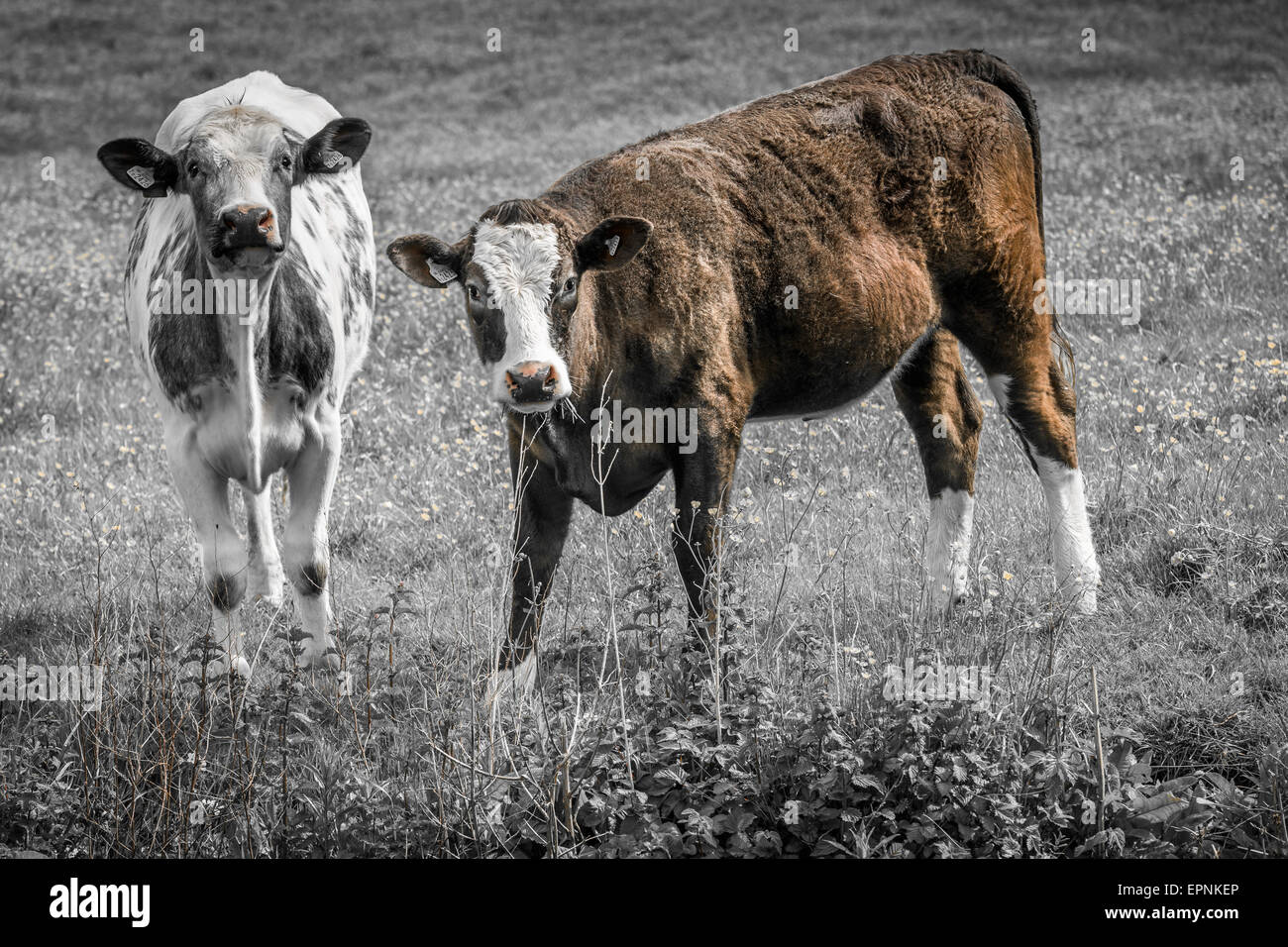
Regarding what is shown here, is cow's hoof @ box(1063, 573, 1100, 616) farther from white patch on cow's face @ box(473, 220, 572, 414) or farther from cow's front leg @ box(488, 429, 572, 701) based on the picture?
white patch on cow's face @ box(473, 220, 572, 414)

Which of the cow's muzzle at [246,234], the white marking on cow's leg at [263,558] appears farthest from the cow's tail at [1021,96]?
the white marking on cow's leg at [263,558]

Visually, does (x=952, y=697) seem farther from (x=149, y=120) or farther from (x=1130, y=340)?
(x=149, y=120)

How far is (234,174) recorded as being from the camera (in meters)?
5.27

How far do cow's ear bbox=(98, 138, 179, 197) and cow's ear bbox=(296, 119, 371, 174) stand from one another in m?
0.55

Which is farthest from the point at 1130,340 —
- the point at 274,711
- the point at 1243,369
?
the point at 274,711

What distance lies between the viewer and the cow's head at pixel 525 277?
4645 millimetres

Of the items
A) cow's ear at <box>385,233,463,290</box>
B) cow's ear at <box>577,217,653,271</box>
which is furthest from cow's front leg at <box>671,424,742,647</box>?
cow's ear at <box>385,233,463,290</box>

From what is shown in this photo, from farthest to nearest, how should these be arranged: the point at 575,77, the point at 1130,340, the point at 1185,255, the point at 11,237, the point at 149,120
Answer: the point at 575,77 → the point at 149,120 → the point at 11,237 → the point at 1185,255 → the point at 1130,340

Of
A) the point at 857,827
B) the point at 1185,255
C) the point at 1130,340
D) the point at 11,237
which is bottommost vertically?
the point at 857,827

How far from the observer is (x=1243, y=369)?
841cm

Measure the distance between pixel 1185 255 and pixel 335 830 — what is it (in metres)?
8.95

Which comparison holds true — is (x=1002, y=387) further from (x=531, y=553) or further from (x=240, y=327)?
(x=240, y=327)

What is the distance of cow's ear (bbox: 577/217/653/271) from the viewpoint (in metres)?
4.93

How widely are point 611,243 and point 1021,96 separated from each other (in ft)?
10.2
